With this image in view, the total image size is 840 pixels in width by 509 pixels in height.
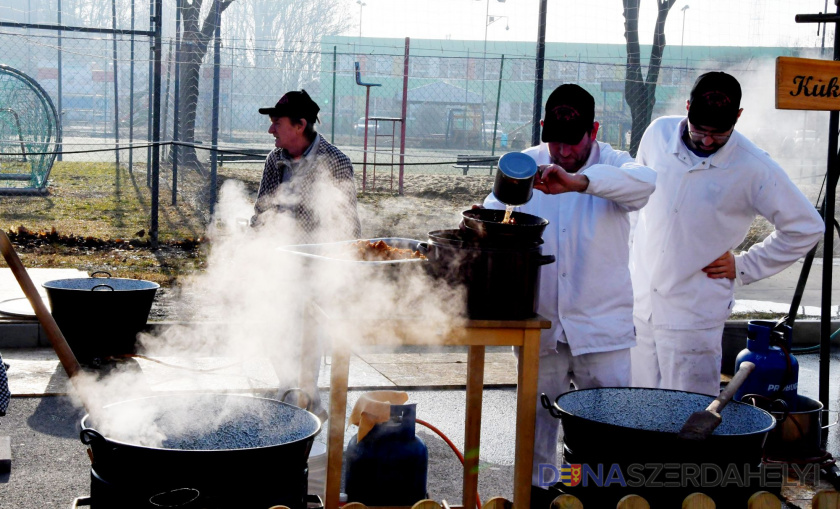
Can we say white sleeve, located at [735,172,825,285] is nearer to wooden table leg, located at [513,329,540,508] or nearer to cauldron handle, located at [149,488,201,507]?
wooden table leg, located at [513,329,540,508]

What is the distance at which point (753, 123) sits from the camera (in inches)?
723

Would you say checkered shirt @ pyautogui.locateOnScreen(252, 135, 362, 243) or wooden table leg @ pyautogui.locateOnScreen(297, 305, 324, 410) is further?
checkered shirt @ pyautogui.locateOnScreen(252, 135, 362, 243)

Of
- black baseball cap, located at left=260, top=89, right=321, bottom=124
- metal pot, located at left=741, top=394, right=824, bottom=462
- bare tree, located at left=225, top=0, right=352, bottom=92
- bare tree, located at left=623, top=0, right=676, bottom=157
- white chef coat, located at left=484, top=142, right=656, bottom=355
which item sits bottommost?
metal pot, located at left=741, top=394, right=824, bottom=462

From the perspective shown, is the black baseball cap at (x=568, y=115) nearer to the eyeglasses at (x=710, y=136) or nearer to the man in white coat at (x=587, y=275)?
the man in white coat at (x=587, y=275)

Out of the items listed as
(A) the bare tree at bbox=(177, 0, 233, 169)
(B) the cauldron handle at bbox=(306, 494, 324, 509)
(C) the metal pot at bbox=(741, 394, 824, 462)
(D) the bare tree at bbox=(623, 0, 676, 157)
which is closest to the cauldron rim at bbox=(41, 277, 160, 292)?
(B) the cauldron handle at bbox=(306, 494, 324, 509)

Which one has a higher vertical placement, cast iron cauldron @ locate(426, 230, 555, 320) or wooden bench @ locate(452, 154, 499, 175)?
wooden bench @ locate(452, 154, 499, 175)

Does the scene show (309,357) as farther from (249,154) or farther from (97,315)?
(249,154)

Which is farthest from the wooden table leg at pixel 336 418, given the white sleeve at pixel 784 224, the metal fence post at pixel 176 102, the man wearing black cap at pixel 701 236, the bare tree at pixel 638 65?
the metal fence post at pixel 176 102

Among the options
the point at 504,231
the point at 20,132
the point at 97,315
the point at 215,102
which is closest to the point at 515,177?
the point at 504,231

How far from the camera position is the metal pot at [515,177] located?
2.85m

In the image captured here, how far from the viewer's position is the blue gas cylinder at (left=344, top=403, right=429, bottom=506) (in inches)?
136

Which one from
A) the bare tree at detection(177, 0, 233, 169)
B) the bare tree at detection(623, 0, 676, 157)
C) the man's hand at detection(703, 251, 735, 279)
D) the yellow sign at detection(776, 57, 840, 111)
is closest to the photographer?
the man's hand at detection(703, 251, 735, 279)

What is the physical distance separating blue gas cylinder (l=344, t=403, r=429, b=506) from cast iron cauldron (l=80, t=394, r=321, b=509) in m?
0.50

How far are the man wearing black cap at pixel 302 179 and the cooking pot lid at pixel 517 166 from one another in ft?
8.44
